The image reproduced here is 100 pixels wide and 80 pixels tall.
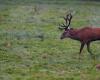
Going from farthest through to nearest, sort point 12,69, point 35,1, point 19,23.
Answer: point 35,1
point 19,23
point 12,69

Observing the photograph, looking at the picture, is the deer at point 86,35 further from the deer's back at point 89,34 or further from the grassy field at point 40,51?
the grassy field at point 40,51

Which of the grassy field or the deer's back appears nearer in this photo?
the grassy field

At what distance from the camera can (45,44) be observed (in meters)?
17.8

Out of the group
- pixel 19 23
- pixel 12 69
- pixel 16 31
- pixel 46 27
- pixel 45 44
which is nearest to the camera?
pixel 12 69

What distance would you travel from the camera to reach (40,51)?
16.1 metres

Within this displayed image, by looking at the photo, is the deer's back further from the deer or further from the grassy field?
the grassy field

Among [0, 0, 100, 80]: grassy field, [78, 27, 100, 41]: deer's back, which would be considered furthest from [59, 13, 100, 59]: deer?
[0, 0, 100, 80]: grassy field

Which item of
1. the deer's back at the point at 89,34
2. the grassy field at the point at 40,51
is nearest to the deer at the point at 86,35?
the deer's back at the point at 89,34

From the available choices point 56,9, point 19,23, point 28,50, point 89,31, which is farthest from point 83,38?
point 56,9

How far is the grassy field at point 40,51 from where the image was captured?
12523 mm

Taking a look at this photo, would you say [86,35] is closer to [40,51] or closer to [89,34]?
[89,34]

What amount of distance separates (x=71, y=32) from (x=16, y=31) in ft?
19.1

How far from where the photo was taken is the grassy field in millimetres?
12523

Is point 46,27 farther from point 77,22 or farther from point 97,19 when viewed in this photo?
point 97,19
